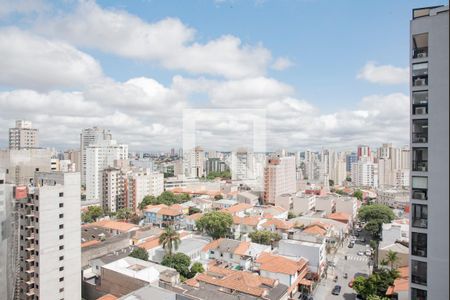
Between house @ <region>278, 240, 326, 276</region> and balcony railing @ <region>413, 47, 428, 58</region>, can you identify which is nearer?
balcony railing @ <region>413, 47, 428, 58</region>

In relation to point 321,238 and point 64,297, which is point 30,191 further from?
point 321,238

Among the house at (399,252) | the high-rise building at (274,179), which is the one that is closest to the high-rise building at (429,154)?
the house at (399,252)

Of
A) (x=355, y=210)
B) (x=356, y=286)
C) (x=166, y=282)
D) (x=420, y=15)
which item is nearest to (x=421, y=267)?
(x=420, y=15)

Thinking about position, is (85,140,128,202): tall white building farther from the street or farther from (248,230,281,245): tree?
the street

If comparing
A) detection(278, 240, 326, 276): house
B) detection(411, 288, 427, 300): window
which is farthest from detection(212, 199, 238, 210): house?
detection(411, 288, 427, 300): window

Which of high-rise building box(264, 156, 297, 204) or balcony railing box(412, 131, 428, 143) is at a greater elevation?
balcony railing box(412, 131, 428, 143)

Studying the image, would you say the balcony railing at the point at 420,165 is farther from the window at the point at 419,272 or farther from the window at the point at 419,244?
the window at the point at 419,272
